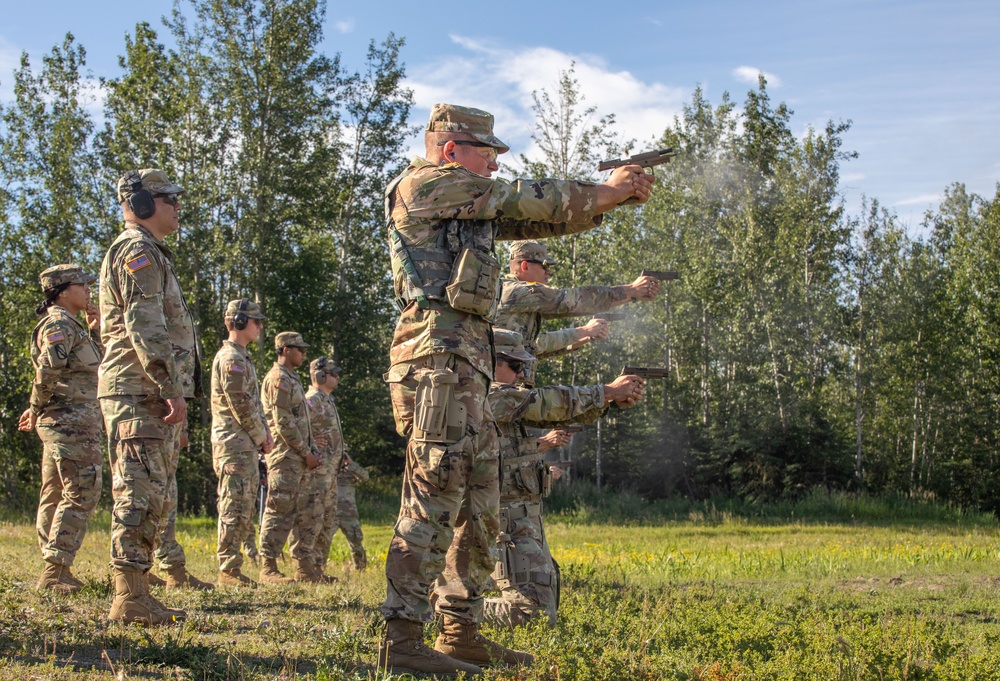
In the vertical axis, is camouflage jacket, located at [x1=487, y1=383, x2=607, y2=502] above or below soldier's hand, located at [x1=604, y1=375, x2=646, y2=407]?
below

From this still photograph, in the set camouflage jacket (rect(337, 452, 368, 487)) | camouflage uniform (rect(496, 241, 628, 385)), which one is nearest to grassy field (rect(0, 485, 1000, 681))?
camouflage jacket (rect(337, 452, 368, 487))

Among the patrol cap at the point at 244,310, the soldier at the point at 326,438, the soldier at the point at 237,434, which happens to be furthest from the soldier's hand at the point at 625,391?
the soldier at the point at 326,438

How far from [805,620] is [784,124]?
36962 millimetres

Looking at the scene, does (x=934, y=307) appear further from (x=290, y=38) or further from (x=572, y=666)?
(x=572, y=666)

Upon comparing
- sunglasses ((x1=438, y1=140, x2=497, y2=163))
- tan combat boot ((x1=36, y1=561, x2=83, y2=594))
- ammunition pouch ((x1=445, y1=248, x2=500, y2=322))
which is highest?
sunglasses ((x1=438, y1=140, x2=497, y2=163))

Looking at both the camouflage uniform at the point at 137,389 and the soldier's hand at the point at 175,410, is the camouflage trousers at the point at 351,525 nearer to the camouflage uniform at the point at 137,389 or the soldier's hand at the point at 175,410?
the camouflage uniform at the point at 137,389

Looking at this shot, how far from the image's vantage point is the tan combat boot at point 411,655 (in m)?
4.51

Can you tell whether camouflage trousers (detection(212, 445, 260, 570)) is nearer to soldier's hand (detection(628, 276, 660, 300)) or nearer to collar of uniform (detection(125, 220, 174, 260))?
collar of uniform (detection(125, 220, 174, 260))

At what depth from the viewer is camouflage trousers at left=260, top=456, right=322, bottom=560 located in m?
9.83

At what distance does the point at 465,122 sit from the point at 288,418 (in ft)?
19.0

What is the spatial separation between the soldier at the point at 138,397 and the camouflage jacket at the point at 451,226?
71.2 inches

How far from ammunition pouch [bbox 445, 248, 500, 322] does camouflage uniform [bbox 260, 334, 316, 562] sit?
5570mm

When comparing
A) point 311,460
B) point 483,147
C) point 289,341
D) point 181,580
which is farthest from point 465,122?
point 289,341

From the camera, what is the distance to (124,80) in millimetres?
27703
